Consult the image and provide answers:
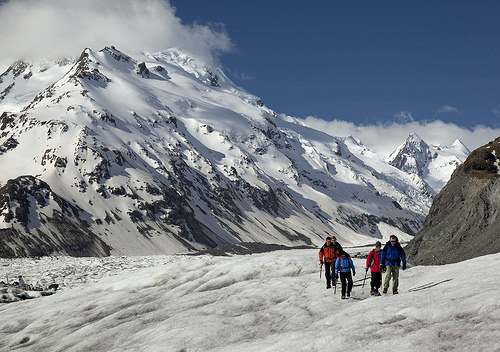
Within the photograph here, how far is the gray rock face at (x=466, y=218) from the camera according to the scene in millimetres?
66500

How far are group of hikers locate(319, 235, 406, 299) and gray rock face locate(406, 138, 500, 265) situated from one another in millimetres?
35580

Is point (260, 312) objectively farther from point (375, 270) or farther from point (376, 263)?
point (376, 263)

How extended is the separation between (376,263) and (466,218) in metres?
53.9

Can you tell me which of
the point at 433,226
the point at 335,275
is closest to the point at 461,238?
the point at 433,226

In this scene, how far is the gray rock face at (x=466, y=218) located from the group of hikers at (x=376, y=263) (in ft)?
117

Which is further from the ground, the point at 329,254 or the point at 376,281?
the point at 329,254

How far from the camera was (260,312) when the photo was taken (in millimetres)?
28281

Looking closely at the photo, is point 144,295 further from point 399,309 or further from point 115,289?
point 399,309

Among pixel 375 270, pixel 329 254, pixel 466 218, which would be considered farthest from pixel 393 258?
pixel 466 218

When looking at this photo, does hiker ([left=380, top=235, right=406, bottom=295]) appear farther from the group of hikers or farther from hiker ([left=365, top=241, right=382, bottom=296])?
hiker ([left=365, top=241, right=382, bottom=296])

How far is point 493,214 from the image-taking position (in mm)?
72438

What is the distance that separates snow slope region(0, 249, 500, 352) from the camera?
1980 cm

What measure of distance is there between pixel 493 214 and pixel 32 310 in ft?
195

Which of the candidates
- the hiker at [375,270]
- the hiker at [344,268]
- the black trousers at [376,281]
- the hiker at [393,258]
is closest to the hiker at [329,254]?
the hiker at [344,268]
